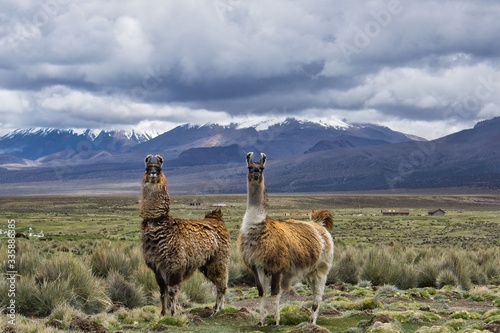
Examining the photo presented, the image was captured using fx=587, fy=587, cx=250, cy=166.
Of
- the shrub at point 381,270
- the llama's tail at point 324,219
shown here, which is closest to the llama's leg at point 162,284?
the llama's tail at point 324,219

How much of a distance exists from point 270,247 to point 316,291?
54.5 inches

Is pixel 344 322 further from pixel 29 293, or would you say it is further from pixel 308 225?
pixel 29 293

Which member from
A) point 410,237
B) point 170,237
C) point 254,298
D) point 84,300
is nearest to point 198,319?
point 170,237

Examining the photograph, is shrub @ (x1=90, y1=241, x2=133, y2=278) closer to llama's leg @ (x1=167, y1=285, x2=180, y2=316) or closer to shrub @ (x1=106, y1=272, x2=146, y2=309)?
shrub @ (x1=106, y1=272, x2=146, y2=309)

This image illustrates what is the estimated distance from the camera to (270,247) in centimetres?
918

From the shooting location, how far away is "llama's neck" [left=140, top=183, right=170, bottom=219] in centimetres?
1012

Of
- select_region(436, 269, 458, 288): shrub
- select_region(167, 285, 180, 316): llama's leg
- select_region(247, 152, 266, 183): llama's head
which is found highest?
select_region(247, 152, 266, 183): llama's head

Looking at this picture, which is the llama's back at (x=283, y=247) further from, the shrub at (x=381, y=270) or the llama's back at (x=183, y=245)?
the shrub at (x=381, y=270)

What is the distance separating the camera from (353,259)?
1827 centimetres

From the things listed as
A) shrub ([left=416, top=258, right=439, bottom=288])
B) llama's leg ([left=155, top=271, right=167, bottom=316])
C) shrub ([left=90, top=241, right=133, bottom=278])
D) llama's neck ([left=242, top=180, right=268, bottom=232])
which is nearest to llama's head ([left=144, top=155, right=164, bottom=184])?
llama's leg ([left=155, top=271, right=167, bottom=316])

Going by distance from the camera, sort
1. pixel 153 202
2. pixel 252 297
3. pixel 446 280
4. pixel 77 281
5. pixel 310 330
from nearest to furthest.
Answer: pixel 310 330
pixel 153 202
pixel 77 281
pixel 252 297
pixel 446 280

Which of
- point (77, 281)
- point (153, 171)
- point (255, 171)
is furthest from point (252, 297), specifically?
point (255, 171)

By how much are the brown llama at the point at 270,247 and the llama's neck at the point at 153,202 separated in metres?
1.58

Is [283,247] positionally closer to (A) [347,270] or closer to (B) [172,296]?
(B) [172,296]
